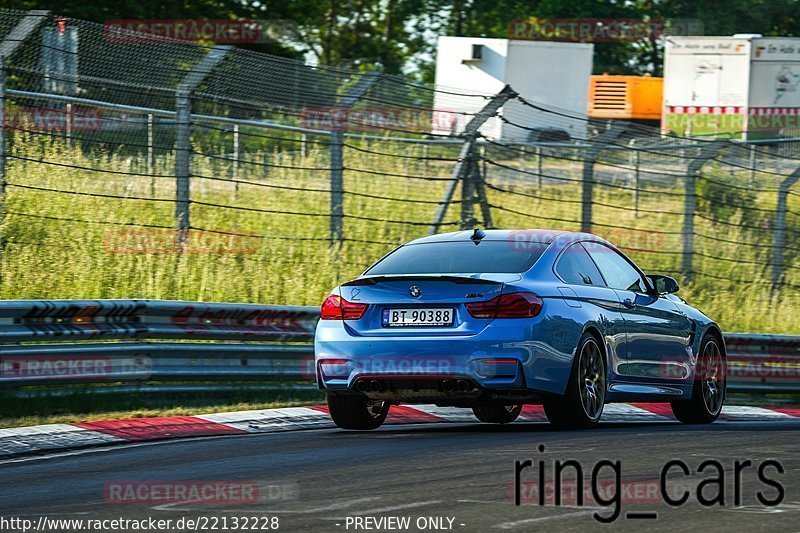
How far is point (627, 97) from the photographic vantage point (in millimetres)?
43656

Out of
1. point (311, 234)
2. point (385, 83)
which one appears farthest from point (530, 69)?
point (385, 83)

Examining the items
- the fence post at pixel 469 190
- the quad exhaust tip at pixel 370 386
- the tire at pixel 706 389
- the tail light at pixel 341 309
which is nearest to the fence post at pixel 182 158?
the fence post at pixel 469 190

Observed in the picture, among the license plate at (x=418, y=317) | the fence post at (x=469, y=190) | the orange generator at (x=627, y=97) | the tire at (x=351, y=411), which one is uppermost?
the orange generator at (x=627, y=97)

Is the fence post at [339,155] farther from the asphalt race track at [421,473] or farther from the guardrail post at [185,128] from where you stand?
the asphalt race track at [421,473]

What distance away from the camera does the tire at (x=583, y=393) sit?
9.55 metres

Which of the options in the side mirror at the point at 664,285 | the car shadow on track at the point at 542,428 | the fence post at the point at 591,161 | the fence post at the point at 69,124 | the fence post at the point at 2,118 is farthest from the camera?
the fence post at the point at 591,161

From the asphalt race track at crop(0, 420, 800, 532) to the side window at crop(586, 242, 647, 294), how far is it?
106 cm

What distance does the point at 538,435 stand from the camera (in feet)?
30.5

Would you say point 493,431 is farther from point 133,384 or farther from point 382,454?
point 133,384

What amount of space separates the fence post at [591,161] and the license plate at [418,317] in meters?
6.97

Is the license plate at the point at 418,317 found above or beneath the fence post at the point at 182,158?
beneath

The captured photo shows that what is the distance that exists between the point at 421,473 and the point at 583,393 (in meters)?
2.48

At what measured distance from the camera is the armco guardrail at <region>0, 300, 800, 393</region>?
10102mm

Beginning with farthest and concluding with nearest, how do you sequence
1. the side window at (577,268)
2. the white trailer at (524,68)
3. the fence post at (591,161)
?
the white trailer at (524,68)
the fence post at (591,161)
the side window at (577,268)
